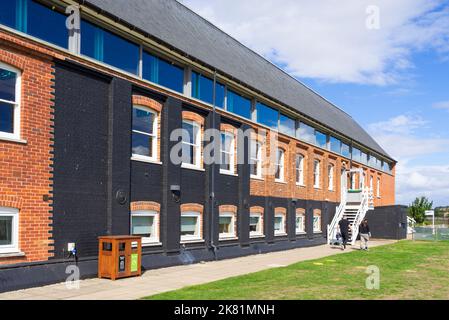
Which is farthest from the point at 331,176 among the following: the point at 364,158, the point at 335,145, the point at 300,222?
the point at 364,158

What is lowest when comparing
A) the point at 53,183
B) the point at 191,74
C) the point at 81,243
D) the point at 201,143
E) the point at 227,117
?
the point at 81,243

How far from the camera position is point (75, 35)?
13.9 m

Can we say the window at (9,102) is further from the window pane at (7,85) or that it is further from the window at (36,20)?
the window at (36,20)

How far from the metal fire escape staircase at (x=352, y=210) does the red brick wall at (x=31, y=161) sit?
2141 centimetres

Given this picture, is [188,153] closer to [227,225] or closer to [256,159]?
[227,225]

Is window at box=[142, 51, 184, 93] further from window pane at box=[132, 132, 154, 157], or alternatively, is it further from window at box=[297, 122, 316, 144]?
window at box=[297, 122, 316, 144]

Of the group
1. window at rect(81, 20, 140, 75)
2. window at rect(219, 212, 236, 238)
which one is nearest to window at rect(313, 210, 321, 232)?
window at rect(219, 212, 236, 238)

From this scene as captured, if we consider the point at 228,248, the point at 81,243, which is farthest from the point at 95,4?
the point at 228,248

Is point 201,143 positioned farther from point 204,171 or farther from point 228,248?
point 228,248

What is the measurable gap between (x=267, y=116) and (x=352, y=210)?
11980mm

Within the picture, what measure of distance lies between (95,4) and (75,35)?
113 centimetres

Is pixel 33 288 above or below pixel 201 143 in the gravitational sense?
below

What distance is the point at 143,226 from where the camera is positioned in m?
16.5

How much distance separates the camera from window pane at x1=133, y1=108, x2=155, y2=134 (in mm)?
16328
